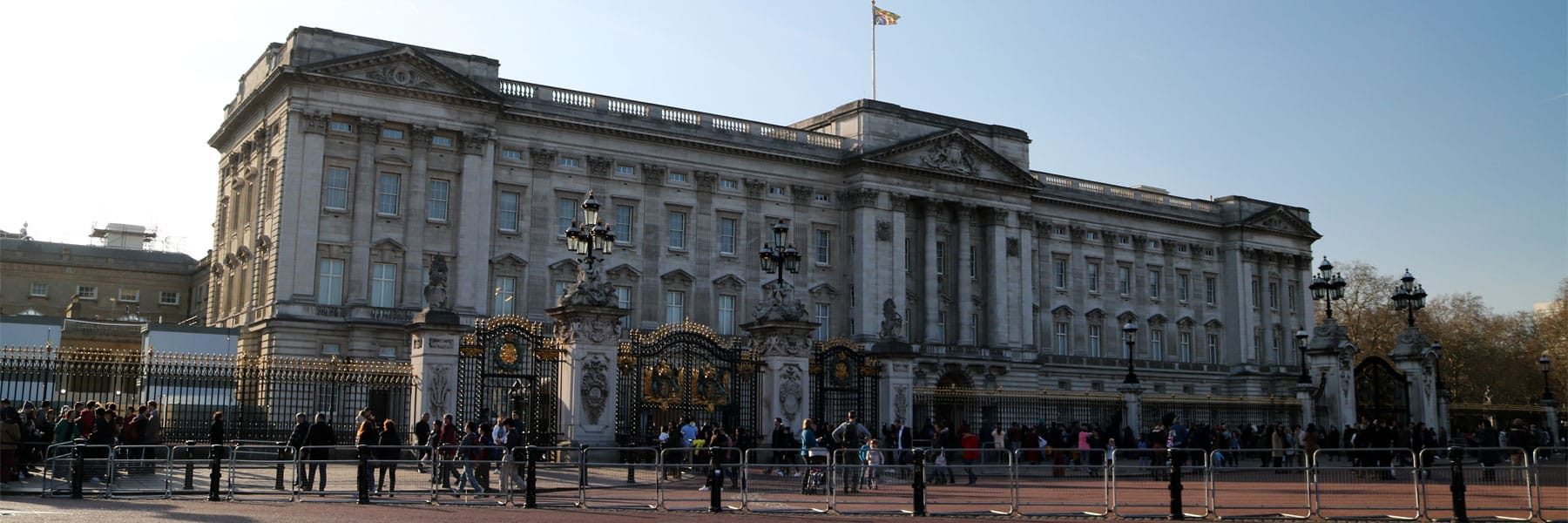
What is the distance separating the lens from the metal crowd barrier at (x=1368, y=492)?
59.7ft

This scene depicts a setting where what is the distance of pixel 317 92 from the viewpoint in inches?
1929

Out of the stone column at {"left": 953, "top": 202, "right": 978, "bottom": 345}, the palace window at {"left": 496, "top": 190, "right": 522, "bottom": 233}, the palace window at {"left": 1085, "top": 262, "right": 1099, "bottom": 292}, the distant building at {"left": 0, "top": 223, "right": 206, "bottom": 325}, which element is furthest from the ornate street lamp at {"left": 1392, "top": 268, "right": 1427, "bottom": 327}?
the distant building at {"left": 0, "top": 223, "right": 206, "bottom": 325}

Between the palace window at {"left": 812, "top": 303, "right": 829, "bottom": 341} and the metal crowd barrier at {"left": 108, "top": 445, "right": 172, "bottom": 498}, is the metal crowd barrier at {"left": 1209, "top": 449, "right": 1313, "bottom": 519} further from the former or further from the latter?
the palace window at {"left": 812, "top": 303, "right": 829, "bottom": 341}

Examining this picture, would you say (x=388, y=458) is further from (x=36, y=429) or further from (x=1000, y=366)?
(x=1000, y=366)

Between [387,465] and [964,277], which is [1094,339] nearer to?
[964,277]

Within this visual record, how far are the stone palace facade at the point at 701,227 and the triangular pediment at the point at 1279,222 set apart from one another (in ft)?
1.56

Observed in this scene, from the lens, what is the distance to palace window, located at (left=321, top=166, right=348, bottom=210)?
49844 mm

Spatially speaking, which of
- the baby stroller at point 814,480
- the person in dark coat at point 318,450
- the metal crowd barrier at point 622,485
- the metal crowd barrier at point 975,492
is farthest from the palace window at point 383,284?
the baby stroller at point 814,480

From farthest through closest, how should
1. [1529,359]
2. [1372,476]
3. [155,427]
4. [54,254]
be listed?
[1529,359] → [54,254] → [155,427] → [1372,476]

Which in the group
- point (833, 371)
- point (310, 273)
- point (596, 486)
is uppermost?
point (310, 273)

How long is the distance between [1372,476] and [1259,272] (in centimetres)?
6551

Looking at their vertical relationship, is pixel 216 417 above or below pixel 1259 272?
below

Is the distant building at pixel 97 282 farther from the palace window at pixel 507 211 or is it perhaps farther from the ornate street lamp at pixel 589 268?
the ornate street lamp at pixel 589 268

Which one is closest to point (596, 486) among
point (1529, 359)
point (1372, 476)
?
point (1372, 476)
